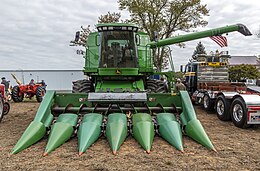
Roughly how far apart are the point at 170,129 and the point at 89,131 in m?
1.52

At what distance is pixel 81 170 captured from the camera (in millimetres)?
4113

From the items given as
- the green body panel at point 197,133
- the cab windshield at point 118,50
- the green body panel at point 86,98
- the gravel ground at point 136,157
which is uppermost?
the cab windshield at point 118,50

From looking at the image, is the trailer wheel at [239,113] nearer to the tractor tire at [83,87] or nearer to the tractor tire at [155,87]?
the tractor tire at [155,87]

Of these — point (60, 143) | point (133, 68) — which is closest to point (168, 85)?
point (133, 68)

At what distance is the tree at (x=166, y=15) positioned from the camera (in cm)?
2401

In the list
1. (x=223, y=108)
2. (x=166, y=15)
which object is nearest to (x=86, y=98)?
(x=223, y=108)

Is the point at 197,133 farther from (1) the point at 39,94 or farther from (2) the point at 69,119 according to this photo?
(1) the point at 39,94

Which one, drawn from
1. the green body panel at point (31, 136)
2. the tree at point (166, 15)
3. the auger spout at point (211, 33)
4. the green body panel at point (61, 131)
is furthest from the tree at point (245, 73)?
the green body panel at point (31, 136)

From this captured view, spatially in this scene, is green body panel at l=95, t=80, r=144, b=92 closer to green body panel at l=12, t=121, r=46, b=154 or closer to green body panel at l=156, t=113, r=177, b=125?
green body panel at l=156, t=113, r=177, b=125

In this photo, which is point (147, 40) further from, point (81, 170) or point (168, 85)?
point (81, 170)

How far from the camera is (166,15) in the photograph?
2461cm

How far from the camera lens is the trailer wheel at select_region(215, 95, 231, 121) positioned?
8.59 metres

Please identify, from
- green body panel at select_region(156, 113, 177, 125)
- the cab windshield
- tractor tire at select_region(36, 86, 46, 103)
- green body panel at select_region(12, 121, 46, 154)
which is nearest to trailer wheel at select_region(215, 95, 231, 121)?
the cab windshield

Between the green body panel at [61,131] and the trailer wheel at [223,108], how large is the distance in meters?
4.73
